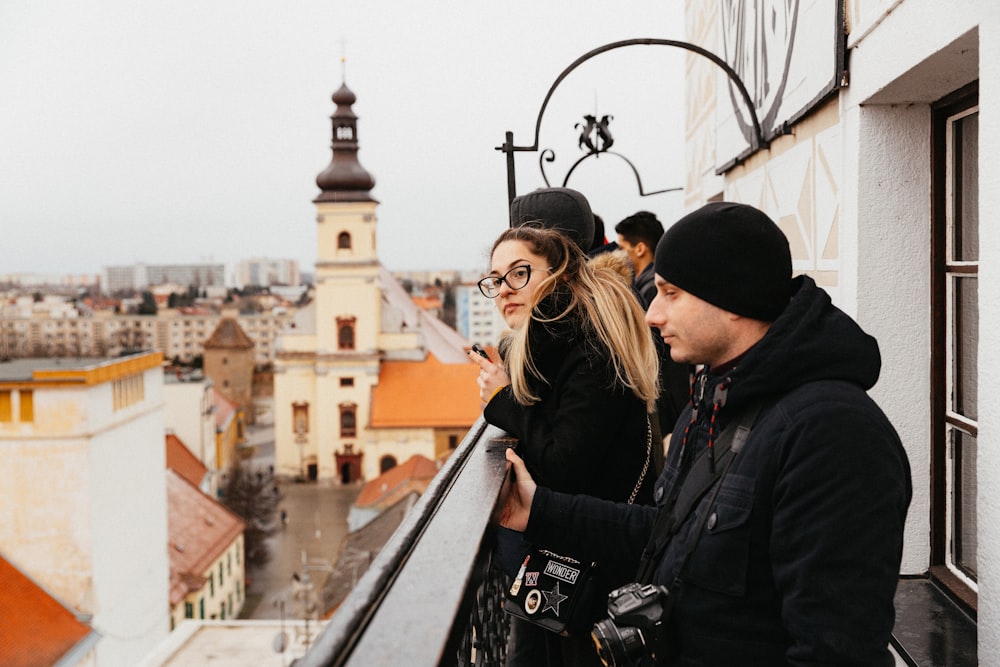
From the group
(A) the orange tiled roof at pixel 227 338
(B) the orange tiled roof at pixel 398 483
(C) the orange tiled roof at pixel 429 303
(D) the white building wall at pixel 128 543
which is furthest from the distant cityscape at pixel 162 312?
(D) the white building wall at pixel 128 543

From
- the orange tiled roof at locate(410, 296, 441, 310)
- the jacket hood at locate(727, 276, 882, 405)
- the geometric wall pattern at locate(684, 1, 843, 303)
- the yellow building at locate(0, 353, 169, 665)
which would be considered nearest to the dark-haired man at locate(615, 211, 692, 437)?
the geometric wall pattern at locate(684, 1, 843, 303)

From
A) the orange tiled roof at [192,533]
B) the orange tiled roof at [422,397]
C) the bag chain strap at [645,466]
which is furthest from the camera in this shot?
the orange tiled roof at [422,397]

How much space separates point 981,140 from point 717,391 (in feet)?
2.56

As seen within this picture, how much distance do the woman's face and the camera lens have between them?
95 centimetres

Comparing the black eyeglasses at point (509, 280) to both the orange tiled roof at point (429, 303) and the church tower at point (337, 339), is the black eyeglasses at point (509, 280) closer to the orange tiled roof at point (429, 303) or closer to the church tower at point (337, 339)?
the church tower at point (337, 339)

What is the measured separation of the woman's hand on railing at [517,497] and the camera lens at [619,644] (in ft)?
1.29

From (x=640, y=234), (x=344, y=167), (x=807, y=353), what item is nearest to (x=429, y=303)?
(x=344, y=167)

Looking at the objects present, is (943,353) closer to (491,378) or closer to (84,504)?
(491,378)

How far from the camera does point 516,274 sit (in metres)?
2.38

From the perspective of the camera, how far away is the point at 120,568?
22422mm

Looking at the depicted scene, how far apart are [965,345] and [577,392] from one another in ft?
3.40

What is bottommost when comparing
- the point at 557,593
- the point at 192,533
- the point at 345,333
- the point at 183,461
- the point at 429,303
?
the point at 192,533

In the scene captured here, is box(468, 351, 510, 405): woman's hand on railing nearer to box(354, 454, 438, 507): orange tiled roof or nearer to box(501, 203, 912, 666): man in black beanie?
box(501, 203, 912, 666): man in black beanie

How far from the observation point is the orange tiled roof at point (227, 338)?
63875 mm
